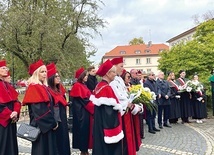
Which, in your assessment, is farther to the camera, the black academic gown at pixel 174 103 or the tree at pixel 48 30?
the tree at pixel 48 30

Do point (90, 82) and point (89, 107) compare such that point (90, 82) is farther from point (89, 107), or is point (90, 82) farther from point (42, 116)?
point (42, 116)

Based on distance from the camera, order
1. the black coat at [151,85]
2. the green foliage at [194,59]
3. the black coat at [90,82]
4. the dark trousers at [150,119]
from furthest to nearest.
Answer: the green foliage at [194,59], the black coat at [151,85], the dark trousers at [150,119], the black coat at [90,82]

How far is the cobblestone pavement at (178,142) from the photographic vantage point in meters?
6.96

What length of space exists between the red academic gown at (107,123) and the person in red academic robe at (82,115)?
165cm

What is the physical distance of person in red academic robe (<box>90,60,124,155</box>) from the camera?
15.0 ft

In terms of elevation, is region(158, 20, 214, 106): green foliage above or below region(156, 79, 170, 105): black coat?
above

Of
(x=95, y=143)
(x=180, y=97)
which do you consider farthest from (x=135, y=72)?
(x=95, y=143)

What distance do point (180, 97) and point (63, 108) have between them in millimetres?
6580

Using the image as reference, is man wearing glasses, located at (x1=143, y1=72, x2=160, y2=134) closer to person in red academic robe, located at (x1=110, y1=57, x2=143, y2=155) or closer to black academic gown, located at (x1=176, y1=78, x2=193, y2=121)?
black academic gown, located at (x1=176, y1=78, x2=193, y2=121)

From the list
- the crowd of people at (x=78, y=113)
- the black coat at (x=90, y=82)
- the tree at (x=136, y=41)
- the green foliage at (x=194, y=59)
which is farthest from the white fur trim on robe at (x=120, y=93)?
the tree at (x=136, y=41)

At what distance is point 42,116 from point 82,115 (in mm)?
1842

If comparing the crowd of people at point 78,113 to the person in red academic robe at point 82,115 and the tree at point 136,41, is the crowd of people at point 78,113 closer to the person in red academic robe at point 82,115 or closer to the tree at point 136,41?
the person in red academic robe at point 82,115

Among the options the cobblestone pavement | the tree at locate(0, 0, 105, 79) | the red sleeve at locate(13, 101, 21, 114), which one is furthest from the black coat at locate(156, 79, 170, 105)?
the tree at locate(0, 0, 105, 79)

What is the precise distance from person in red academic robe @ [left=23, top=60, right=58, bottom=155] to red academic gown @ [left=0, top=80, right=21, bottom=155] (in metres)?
0.67
